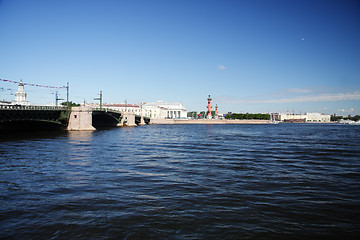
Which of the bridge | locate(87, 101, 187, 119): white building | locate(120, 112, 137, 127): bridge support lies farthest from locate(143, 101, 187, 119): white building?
the bridge

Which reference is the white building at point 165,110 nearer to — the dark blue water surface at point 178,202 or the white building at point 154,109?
the white building at point 154,109

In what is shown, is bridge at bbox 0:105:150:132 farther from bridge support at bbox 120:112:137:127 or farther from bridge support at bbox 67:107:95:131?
bridge support at bbox 120:112:137:127

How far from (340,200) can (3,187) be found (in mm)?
12030

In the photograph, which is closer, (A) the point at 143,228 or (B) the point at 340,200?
(A) the point at 143,228

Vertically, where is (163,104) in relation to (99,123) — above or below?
above

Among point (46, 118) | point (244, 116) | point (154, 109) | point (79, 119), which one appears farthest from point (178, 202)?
point (244, 116)

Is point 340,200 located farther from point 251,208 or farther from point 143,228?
point 143,228

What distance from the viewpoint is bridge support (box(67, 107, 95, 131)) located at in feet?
164

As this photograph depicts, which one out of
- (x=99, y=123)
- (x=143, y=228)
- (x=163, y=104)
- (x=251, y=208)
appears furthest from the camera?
(x=163, y=104)

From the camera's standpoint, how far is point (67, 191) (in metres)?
9.23

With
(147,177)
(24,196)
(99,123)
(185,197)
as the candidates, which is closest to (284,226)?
(185,197)

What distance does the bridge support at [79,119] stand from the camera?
4991cm

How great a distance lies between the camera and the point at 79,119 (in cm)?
5038

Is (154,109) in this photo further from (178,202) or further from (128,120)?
(178,202)
